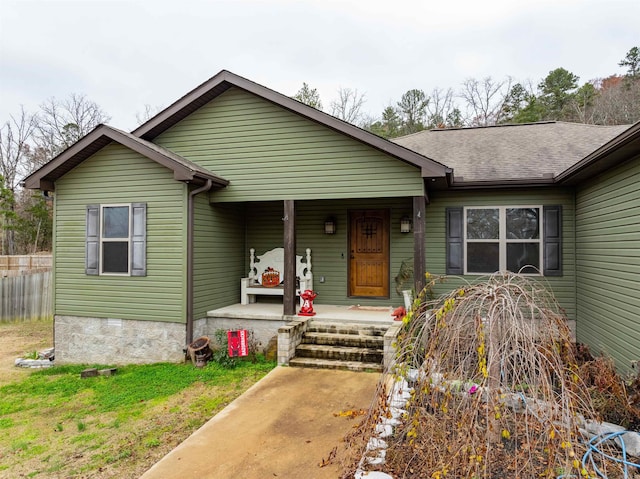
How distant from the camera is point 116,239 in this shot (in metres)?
6.86

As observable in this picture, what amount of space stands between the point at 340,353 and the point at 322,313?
4.27ft

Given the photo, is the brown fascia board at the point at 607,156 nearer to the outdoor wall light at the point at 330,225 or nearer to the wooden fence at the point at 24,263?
the outdoor wall light at the point at 330,225

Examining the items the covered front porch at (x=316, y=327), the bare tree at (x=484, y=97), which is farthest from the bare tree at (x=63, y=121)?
the bare tree at (x=484, y=97)

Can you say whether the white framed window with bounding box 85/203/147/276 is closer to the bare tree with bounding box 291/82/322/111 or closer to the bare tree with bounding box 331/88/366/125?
the bare tree with bounding box 291/82/322/111

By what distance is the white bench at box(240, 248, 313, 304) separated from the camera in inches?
303

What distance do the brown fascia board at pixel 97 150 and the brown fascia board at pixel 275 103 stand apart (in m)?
0.82

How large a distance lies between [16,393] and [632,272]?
8.59 meters

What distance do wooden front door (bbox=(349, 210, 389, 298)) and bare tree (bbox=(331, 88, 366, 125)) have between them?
17251 millimetres

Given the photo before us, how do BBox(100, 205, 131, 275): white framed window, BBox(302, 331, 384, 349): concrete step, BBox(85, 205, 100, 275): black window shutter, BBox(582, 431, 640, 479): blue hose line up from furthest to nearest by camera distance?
BBox(85, 205, 100, 275): black window shutter < BBox(100, 205, 131, 275): white framed window < BBox(302, 331, 384, 349): concrete step < BBox(582, 431, 640, 479): blue hose

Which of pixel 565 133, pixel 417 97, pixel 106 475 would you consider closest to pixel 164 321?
pixel 106 475

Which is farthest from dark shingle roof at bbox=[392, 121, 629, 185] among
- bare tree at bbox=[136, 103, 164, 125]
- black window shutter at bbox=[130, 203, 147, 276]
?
bare tree at bbox=[136, 103, 164, 125]

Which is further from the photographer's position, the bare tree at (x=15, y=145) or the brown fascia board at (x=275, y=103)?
the bare tree at (x=15, y=145)

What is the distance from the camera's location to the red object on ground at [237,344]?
6340 mm

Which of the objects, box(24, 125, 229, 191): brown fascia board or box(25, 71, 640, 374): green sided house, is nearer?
box(24, 125, 229, 191): brown fascia board
